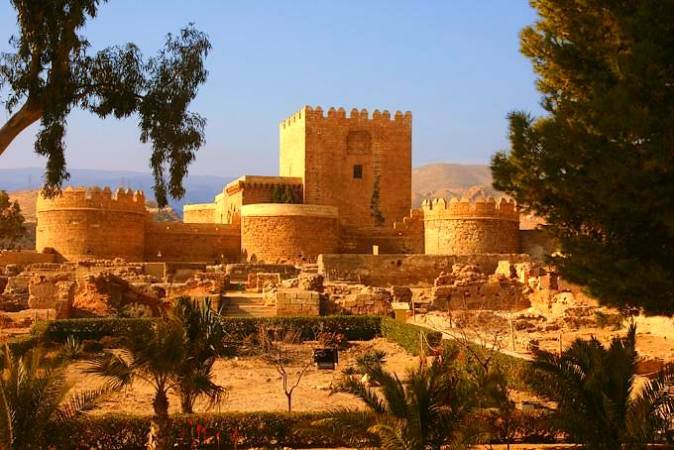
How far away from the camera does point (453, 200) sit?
31.8m

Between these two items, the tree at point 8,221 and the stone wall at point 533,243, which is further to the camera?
the tree at point 8,221

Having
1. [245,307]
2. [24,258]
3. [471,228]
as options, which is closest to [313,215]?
[471,228]

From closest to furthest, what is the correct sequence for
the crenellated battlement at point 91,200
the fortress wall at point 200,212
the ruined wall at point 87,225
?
the ruined wall at point 87,225, the crenellated battlement at point 91,200, the fortress wall at point 200,212

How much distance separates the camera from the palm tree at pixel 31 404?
7.46m

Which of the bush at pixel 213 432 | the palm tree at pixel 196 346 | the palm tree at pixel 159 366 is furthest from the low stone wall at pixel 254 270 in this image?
the palm tree at pixel 159 366

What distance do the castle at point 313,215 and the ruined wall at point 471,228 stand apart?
1.6 inches

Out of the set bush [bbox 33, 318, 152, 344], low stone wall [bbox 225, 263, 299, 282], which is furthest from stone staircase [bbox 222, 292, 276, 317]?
low stone wall [bbox 225, 263, 299, 282]

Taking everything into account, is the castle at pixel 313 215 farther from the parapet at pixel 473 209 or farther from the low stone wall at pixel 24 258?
the low stone wall at pixel 24 258

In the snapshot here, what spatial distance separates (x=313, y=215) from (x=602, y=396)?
2414 centimetres

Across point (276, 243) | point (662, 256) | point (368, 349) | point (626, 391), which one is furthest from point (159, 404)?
point (276, 243)

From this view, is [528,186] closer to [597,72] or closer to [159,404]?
[597,72]

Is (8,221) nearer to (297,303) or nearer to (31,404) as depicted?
(297,303)

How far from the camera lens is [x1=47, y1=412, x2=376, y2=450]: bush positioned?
955cm

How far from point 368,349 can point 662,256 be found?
9185 mm
